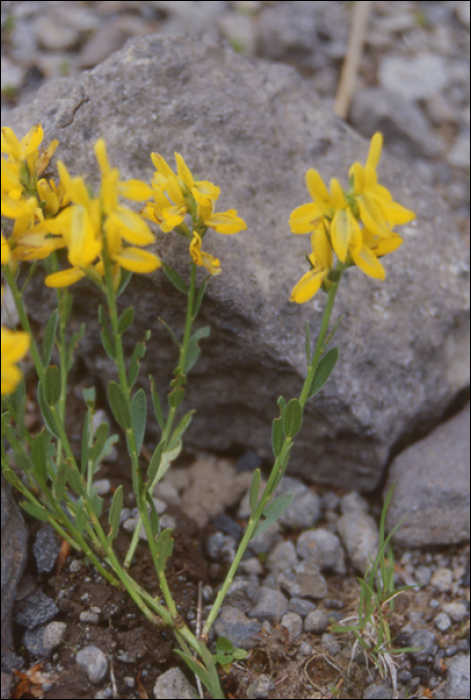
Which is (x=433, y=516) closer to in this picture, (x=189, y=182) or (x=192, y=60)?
(x=189, y=182)

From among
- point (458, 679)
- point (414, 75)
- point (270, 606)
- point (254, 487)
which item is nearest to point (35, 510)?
point (254, 487)

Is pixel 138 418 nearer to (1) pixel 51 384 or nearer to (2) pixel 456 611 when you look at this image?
(1) pixel 51 384

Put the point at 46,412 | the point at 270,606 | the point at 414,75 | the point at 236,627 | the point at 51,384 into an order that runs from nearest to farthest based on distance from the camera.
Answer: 1. the point at 51,384
2. the point at 46,412
3. the point at 236,627
4. the point at 270,606
5. the point at 414,75

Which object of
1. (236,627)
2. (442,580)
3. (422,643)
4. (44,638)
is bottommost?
(442,580)

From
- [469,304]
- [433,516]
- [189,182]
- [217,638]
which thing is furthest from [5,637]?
[469,304]

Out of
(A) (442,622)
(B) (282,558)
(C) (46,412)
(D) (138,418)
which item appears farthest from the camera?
(B) (282,558)

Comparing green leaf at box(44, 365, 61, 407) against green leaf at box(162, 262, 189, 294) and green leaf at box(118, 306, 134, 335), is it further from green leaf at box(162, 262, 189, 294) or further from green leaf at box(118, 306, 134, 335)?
green leaf at box(162, 262, 189, 294)
